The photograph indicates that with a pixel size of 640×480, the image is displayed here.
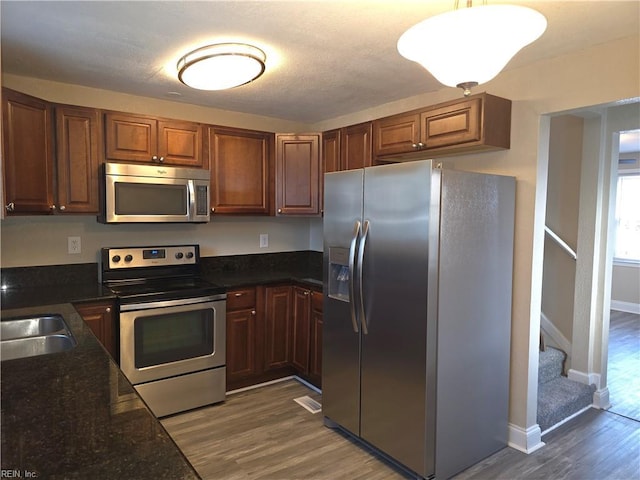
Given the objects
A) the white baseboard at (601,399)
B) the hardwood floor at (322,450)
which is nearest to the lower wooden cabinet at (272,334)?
the hardwood floor at (322,450)

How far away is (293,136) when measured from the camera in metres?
3.68

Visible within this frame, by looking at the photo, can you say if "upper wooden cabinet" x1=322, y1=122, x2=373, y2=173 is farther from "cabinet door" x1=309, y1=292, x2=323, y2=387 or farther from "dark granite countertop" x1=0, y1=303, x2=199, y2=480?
"dark granite countertop" x1=0, y1=303, x2=199, y2=480

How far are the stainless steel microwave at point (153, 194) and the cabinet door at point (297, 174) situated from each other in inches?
26.4

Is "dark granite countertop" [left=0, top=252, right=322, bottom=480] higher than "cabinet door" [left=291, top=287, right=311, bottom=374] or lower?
higher

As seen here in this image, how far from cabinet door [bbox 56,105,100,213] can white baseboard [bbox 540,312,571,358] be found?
3.63 m

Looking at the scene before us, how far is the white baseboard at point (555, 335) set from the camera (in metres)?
3.44

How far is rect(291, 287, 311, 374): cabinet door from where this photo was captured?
11.3 feet

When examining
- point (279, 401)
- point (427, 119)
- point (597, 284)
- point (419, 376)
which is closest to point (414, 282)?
point (419, 376)

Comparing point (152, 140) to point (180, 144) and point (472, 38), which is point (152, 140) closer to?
point (180, 144)

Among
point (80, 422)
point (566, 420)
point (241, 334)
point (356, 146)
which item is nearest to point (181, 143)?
point (356, 146)

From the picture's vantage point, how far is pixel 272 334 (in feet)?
11.6

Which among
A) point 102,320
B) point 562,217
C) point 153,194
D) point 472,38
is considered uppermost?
point 472,38

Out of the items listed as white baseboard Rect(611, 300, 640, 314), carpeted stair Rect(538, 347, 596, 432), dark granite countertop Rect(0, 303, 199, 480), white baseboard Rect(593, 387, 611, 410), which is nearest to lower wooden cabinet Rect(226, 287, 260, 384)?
dark granite countertop Rect(0, 303, 199, 480)

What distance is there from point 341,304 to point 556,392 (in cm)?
176
